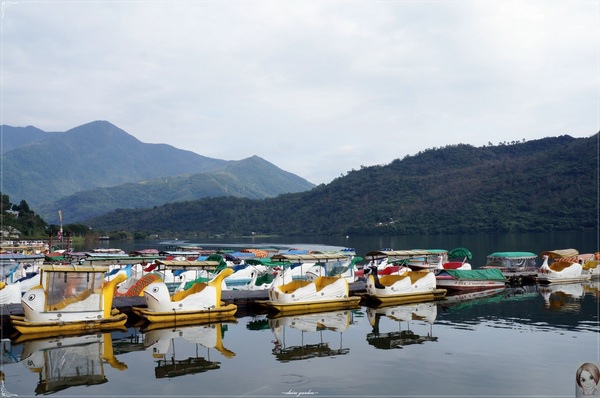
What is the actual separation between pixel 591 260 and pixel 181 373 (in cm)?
4027

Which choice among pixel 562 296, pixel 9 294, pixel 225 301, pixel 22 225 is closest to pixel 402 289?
pixel 225 301

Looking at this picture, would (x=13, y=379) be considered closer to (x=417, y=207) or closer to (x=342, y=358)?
(x=342, y=358)

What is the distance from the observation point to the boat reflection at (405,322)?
22406 mm

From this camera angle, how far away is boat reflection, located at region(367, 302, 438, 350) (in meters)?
22.4

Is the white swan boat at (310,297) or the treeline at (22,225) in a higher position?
the treeline at (22,225)

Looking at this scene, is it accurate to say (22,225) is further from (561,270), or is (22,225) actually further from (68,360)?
(68,360)

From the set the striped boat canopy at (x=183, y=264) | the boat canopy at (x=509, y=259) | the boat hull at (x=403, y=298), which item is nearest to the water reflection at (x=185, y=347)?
the striped boat canopy at (x=183, y=264)

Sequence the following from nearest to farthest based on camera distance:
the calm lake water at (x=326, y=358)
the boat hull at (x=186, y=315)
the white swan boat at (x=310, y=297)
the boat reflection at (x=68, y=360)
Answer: the calm lake water at (x=326, y=358) → the boat reflection at (x=68, y=360) → the boat hull at (x=186, y=315) → the white swan boat at (x=310, y=297)

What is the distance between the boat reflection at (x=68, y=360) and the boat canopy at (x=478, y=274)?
23.8 m

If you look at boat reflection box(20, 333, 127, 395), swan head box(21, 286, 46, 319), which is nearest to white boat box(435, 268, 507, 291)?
boat reflection box(20, 333, 127, 395)

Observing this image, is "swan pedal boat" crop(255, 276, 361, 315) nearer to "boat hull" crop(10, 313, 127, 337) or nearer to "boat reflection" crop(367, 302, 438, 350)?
"boat reflection" crop(367, 302, 438, 350)

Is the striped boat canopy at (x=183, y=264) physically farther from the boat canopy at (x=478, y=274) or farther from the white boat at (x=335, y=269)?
the boat canopy at (x=478, y=274)

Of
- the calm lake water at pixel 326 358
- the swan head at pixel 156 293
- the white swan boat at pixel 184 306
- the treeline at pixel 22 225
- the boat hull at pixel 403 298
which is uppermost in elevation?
the treeline at pixel 22 225

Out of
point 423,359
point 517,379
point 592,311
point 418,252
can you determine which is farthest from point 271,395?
point 418,252
